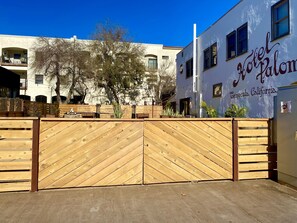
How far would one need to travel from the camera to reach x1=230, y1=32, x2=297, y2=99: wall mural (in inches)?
356

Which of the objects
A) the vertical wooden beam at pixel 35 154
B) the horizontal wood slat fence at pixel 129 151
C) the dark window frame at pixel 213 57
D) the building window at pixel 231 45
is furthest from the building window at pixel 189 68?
the vertical wooden beam at pixel 35 154

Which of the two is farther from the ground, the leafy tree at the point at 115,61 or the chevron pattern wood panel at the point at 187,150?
the leafy tree at the point at 115,61

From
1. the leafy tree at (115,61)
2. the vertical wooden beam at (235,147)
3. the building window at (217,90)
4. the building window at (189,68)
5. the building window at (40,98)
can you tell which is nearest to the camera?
the vertical wooden beam at (235,147)

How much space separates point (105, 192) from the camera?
15.2 feet

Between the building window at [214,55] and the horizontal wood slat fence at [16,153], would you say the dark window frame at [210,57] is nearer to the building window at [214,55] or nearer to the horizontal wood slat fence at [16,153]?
the building window at [214,55]

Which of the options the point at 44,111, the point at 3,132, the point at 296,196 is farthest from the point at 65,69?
the point at 296,196

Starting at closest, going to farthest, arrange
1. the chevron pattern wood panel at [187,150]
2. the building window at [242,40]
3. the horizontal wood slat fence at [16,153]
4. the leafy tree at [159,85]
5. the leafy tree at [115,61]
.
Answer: the horizontal wood slat fence at [16,153] < the chevron pattern wood panel at [187,150] < the building window at [242,40] < the leafy tree at [115,61] < the leafy tree at [159,85]

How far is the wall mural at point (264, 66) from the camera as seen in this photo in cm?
903

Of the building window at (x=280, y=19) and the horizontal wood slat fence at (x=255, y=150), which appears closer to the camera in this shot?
the horizontal wood slat fence at (x=255, y=150)

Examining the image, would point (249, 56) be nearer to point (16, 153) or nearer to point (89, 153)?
point (89, 153)

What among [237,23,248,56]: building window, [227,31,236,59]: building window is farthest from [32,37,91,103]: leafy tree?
[237,23,248,56]: building window

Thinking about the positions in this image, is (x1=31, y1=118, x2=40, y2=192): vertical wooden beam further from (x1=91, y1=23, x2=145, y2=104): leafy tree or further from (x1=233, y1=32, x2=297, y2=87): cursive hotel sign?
(x1=91, y1=23, x2=145, y2=104): leafy tree

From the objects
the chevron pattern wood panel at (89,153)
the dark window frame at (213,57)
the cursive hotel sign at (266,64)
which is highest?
the dark window frame at (213,57)

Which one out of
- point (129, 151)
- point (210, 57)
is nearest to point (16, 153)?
point (129, 151)
